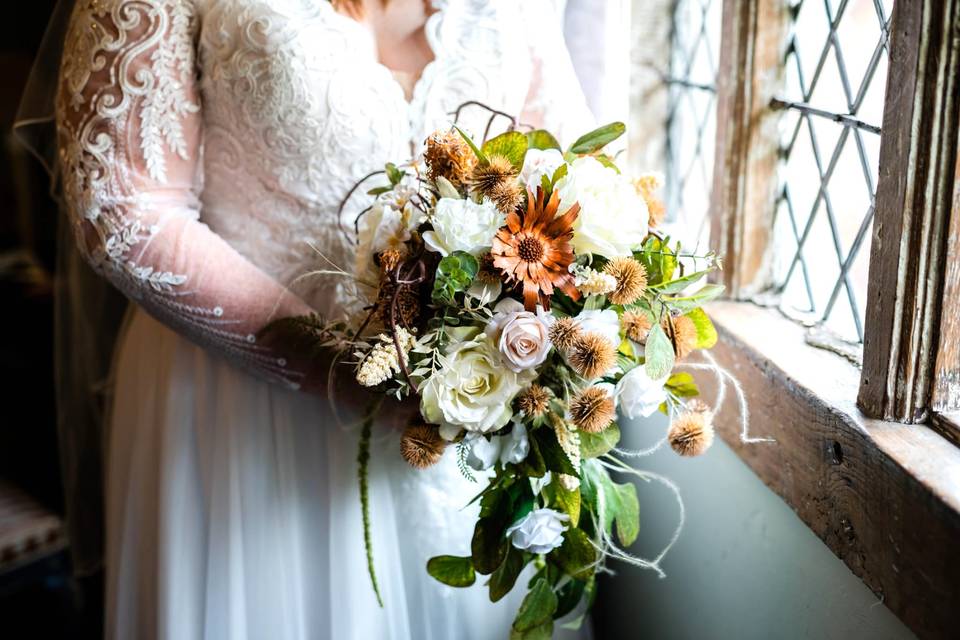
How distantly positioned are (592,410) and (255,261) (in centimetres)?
58

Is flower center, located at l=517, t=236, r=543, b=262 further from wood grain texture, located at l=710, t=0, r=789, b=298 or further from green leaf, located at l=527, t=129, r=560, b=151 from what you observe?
wood grain texture, located at l=710, t=0, r=789, b=298

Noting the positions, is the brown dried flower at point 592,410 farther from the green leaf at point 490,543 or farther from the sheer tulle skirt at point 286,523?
the sheer tulle skirt at point 286,523

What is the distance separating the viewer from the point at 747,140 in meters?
1.23

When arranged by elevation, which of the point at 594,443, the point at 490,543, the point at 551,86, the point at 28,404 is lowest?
the point at 28,404

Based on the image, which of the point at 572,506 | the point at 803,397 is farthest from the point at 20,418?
the point at 803,397

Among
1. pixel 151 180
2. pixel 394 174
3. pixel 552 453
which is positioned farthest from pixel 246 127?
pixel 552 453

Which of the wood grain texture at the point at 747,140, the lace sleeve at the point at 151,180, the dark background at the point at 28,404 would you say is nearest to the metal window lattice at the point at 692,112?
the wood grain texture at the point at 747,140

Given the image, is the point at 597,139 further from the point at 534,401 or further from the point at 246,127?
the point at 246,127

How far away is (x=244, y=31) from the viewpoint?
1026 mm

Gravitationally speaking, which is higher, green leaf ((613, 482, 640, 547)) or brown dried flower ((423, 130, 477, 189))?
brown dried flower ((423, 130, 477, 189))

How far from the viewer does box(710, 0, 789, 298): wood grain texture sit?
1.19 meters

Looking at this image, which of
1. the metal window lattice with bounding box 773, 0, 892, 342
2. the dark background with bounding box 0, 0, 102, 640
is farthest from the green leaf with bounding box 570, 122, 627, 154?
the dark background with bounding box 0, 0, 102, 640

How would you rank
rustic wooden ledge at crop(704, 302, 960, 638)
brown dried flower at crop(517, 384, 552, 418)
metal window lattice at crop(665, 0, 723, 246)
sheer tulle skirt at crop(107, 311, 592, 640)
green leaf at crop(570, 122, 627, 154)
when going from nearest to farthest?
rustic wooden ledge at crop(704, 302, 960, 638), brown dried flower at crop(517, 384, 552, 418), green leaf at crop(570, 122, 627, 154), sheer tulle skirt at crop(107, 311, 592, 640), metal window lattice at crop(665, 0, 723, 246)

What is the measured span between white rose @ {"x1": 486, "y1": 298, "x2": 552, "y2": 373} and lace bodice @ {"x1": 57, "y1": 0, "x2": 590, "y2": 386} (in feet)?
0.98
